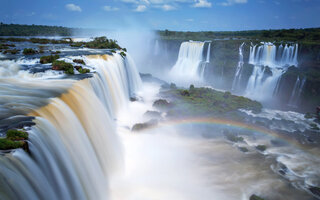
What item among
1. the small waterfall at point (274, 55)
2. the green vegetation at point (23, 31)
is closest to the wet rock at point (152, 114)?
the small waterfall at point (274, 55)

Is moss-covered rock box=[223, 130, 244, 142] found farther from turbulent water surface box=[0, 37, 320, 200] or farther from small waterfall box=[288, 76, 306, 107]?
small waterfall box=[288, 76, 306, 107]

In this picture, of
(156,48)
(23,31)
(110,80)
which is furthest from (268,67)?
(23,31)

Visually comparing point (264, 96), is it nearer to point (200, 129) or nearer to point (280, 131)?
point (280, 131)

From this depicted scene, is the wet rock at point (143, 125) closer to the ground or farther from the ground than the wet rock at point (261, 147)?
farther from the ground

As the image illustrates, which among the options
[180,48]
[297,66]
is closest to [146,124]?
[297,66]

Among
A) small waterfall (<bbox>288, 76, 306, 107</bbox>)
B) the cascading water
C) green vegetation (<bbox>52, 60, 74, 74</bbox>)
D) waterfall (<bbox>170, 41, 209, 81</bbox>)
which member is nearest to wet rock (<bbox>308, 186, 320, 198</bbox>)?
green vegetation (<bbox>52, 60, 74, 74</bbox>)

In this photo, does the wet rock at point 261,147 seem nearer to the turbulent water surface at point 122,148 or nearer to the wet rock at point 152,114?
the turbulent water surface at point 122,148
